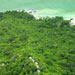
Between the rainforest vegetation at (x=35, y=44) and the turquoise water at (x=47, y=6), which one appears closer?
the rainforest vegetation at (x=35, y=44)

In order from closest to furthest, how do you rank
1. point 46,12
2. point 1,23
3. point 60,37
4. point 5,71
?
1. point 5,71
2. point 60,37
3. point 1,23
4. point 46,12

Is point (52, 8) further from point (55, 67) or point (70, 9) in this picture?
point (55, 67)

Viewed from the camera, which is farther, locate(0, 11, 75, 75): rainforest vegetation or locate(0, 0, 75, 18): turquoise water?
locate(0, 0, 75, 18): turquoise water

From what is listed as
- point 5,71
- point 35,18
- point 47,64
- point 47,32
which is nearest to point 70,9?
point 35,18

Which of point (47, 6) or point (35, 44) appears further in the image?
point (47, 6)
